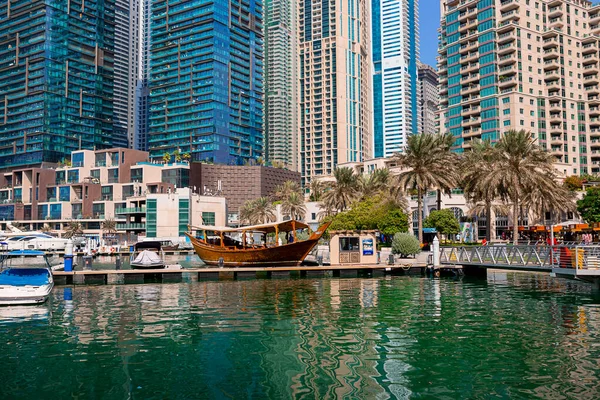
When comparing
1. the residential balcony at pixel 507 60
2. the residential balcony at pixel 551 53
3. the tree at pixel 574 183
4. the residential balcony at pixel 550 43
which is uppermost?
the residential balcony at pixel 550 43

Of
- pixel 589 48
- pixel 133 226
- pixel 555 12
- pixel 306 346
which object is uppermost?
pixel 555 12

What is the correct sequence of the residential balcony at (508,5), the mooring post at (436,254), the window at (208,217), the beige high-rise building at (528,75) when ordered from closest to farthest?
the mooring post at (436,254), the beige high-rise building at (528,75), the residential balcony at (508,5), the window at (208,217)

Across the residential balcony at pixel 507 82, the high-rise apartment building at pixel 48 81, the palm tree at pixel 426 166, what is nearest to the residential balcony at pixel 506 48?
the residential balcony at pixel 507 82

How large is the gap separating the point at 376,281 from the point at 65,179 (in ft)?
391

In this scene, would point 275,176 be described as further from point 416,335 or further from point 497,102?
point 416,335

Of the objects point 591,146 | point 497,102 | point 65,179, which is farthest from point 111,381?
point 65,179

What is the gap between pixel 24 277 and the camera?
2870cm

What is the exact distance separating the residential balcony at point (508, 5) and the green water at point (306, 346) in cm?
9922

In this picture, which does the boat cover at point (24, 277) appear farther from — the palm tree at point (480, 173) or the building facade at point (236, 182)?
the building facade at point (236, 182)

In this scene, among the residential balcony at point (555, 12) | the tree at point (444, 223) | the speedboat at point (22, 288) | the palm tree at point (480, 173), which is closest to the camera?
the speedboat at point (22, 288)

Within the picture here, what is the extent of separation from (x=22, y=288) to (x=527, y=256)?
2980 centimetres

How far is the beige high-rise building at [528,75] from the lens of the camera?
112 metres

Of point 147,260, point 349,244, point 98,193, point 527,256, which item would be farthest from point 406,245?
point 98,193

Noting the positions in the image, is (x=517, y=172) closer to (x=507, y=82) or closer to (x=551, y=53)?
(x=507, y=82)
